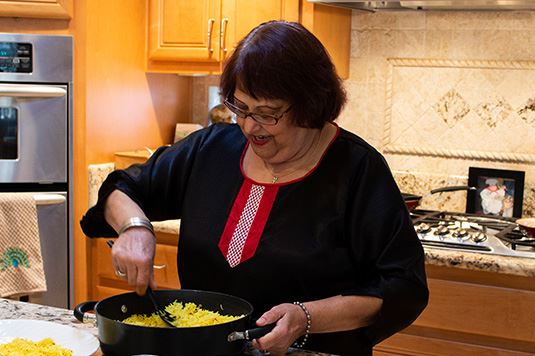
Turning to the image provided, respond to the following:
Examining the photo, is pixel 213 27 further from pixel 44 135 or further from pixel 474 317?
pixel 474 317

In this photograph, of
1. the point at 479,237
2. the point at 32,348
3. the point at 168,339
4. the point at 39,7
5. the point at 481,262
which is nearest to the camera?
the point at 168,339

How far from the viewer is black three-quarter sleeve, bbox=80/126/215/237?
180 centimetres

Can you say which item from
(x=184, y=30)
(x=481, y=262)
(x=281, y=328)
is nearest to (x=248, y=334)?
(x=281, y=328)

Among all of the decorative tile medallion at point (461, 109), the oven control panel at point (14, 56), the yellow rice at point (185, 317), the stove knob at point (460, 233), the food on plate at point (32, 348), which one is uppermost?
the oven control panel at point (14, 56)

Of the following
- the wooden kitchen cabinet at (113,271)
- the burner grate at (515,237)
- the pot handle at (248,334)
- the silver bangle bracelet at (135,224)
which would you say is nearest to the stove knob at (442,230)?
the burner grate at (515,237)

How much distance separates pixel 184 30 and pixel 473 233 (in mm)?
1321

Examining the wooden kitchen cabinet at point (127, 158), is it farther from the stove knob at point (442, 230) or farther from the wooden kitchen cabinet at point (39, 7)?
the stove knob at point (442, 230)

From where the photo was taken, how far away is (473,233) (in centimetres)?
267

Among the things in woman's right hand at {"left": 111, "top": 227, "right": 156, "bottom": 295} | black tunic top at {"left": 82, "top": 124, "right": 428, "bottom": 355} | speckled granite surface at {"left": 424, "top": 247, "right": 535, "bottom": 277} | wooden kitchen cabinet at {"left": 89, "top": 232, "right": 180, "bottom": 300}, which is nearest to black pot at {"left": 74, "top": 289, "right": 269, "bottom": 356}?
woman's right hand at {"left": 111, "top": 227, "right": 156, "bottom": 295}

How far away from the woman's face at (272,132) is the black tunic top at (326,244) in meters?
0.06

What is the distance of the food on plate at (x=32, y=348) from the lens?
136 cm

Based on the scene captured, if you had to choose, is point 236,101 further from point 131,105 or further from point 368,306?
point 131,105

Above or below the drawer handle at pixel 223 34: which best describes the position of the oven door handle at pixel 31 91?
below

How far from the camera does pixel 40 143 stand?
3.04 meters
